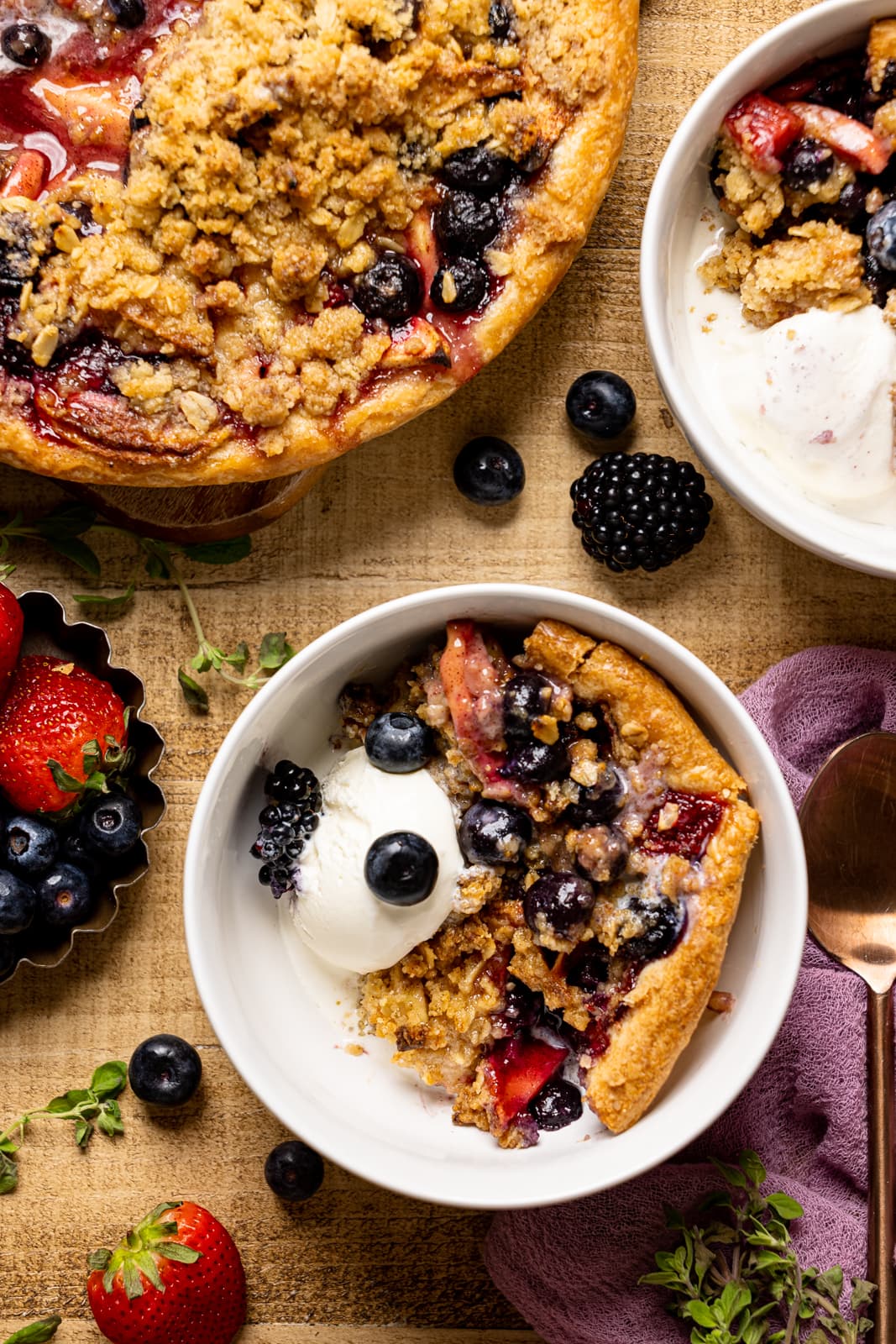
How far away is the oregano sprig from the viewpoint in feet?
7.02

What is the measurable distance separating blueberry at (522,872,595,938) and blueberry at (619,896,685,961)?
0.23ft

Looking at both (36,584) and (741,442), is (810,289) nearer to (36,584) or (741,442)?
(741,442)

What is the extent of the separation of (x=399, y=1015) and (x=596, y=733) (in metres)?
0.55

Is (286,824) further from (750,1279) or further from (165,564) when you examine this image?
(750,1279)

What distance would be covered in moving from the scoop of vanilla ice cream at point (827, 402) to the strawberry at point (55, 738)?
1.18m

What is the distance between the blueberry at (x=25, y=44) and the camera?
1.87 m

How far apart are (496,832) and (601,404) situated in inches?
30.0

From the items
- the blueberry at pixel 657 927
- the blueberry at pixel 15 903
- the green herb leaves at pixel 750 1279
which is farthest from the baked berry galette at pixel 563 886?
the blueberry at pixel 15 903

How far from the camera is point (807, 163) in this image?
75.2 inches

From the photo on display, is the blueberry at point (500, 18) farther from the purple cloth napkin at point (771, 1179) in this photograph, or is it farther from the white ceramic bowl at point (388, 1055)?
the purple cloth napkin at point (771, 1179)

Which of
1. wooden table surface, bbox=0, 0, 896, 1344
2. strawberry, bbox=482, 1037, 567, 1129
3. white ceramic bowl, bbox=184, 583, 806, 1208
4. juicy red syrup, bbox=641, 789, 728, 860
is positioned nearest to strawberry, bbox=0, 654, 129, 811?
wooden table surface, bbox=0, 0, 896, 1344

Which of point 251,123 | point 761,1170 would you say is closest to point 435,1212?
point 761,1170

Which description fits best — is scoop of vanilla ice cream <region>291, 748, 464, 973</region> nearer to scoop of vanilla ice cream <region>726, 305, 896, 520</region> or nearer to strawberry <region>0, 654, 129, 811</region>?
strawberry <region>0, 654, 129, 811</region>

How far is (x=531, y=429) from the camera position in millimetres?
2174
